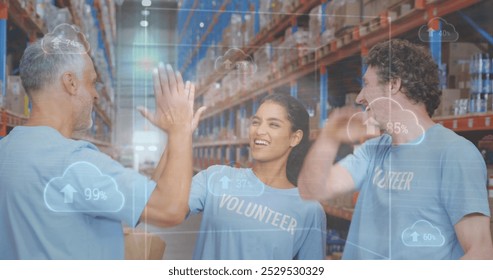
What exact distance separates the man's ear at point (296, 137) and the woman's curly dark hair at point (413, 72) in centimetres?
44

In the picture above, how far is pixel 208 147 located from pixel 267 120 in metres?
0.28

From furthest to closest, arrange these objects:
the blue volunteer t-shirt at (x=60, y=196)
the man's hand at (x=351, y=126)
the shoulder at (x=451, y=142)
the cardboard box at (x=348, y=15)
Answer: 1. the cardboard box at (x=348, y=15)
2. the man's hand at (x=351, y=126)
3. the shoulder at (x=451, y=142)
4. the blue volunteer t-shirt at (x=60, y=196)

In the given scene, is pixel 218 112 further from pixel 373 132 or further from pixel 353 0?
pixel 353 0

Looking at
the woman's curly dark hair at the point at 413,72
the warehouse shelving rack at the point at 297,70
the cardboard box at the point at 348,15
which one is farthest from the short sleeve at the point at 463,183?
the cardboard box at the point at 348,15

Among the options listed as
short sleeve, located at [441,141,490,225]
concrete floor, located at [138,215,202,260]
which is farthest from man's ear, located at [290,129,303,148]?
short sleeve, located at [441,141,490,225]

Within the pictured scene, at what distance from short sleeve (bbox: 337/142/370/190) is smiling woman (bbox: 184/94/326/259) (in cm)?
21

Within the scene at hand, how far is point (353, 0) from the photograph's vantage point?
10.5ft

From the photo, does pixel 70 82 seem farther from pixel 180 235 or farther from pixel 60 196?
pixel 180 235

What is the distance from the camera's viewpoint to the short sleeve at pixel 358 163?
9.22 feet

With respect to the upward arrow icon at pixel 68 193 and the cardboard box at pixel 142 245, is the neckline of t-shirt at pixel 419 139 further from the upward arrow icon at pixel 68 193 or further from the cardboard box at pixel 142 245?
the upward arrow icon at pixel 68 193

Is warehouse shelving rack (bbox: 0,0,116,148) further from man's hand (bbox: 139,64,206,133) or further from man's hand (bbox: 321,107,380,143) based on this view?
man's hand (bbox: 321,107,380,143)

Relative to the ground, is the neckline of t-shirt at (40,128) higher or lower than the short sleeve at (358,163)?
higher

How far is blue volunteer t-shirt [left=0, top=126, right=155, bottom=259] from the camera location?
247cm
